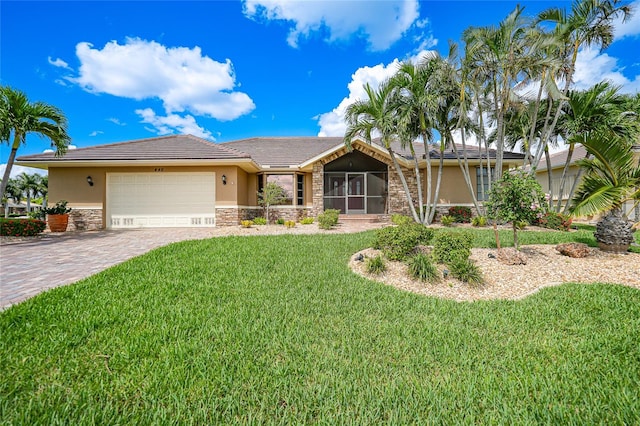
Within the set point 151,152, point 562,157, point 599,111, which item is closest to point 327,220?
point 151,152

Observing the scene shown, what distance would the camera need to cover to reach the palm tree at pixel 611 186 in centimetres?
587

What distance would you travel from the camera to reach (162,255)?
6.65 m

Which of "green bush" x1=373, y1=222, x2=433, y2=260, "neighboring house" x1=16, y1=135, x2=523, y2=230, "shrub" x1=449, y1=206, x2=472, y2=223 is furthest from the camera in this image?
"shrub" x1=449, y1=206, x2=472, y2=223

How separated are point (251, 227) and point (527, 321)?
10862 mm

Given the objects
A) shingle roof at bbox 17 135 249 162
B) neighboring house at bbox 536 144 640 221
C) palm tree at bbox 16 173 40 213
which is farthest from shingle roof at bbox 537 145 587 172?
palm tree at bbox 16 173 40 213

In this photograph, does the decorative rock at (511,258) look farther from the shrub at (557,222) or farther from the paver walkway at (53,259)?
the paver walkway at (53,259)

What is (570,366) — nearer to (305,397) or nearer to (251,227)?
(305,397)

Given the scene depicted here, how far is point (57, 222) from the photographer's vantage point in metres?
12.0

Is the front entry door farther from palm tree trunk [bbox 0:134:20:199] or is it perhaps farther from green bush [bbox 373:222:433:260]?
palm tree trunk [bbox 0:134:20:199]

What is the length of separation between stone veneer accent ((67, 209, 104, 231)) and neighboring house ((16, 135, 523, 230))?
4 centimetres

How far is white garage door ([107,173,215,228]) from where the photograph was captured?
13406mm

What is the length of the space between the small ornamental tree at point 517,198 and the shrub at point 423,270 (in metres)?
2.34

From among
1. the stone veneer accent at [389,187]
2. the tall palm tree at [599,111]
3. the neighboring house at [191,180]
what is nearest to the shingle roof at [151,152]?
the neighboring house at [191,180]

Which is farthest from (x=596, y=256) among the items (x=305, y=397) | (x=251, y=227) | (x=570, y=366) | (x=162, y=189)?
(x=162, y=189)
